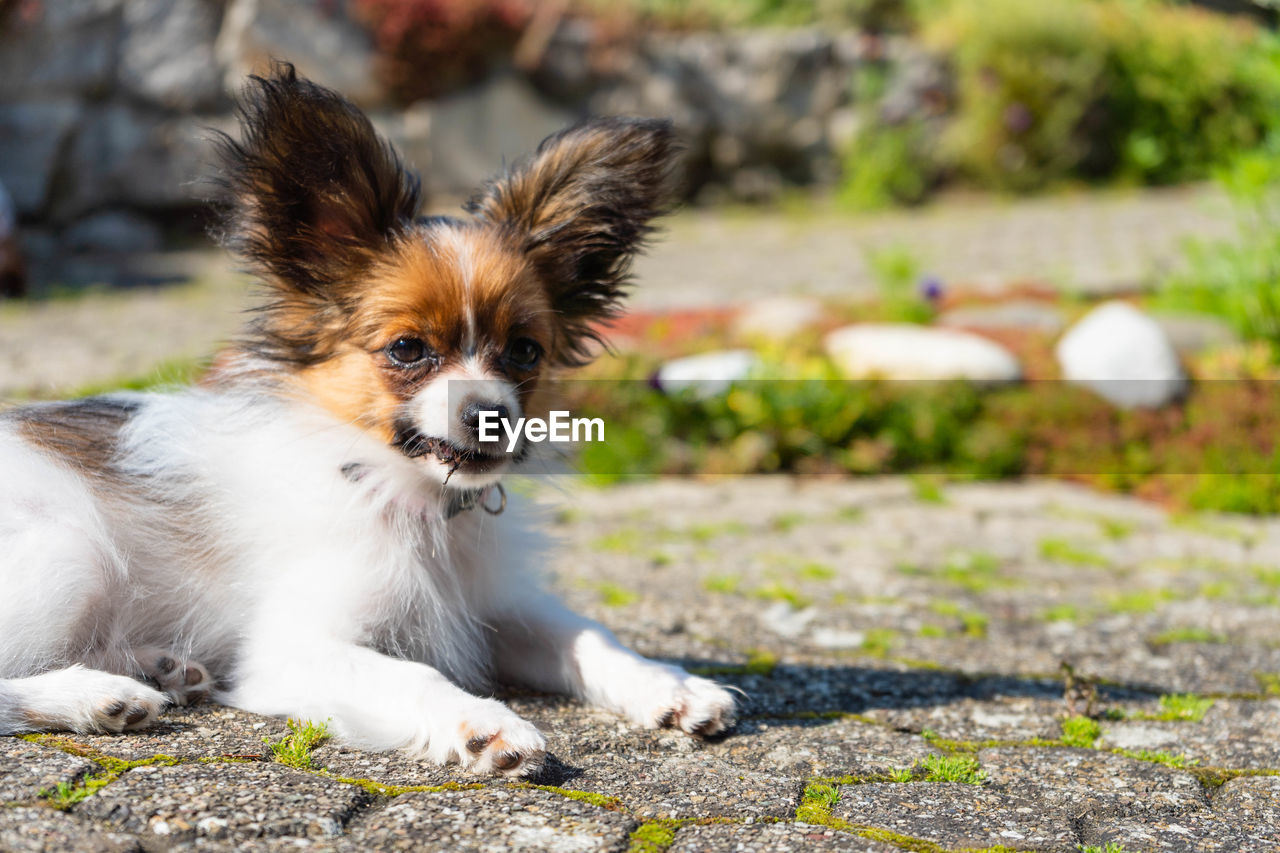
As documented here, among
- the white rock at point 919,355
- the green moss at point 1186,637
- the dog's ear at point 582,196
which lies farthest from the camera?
the white rock at point 919,355

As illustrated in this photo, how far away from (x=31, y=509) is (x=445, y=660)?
1248 mm

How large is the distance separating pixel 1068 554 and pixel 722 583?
2.09 m

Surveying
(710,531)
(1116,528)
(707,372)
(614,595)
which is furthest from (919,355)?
(614,595)

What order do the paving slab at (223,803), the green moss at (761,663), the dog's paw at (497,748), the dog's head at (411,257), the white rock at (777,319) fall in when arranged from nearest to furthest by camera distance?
the paving slab at (223,803) → the dog's paw at (497,748) → the dog's head at (411,257) → the green moss at (761,663) → the white rock at (777,319)

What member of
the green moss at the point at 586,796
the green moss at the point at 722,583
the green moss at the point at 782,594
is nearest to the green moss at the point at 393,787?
the green moss at the point at 586,796

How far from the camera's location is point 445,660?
3621mm

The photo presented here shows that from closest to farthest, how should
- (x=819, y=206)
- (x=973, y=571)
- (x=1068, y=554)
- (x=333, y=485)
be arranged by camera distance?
(x=333, y=485) < (x=973, y=571) < (x=1068, y=554) < (x=819, y=206)

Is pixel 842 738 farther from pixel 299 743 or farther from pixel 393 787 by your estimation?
pixel 299 743

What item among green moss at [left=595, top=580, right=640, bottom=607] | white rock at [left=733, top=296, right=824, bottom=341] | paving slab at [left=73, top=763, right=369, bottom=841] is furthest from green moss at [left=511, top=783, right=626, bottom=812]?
white rock at [left=733, top=296, right=824, bottom=341]

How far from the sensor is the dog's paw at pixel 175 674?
136 inches

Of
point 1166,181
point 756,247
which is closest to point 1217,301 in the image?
point 756,247

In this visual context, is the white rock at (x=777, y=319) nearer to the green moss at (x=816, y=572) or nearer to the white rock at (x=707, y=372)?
the white rock at (x=707, y=372)

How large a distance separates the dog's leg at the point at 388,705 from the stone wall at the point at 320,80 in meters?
9.92

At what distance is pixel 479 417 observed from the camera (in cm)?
324
